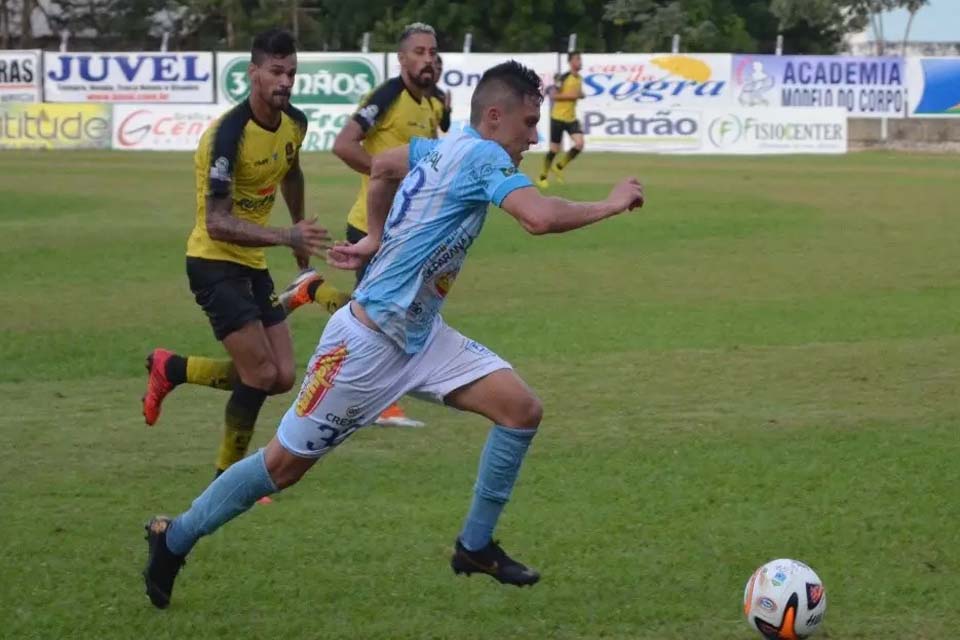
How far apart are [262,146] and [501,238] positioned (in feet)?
41.9

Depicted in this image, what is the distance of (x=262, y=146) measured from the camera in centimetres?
772

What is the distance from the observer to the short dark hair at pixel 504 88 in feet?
18.8

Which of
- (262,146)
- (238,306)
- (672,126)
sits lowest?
(672,126)

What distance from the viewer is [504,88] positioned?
5.73 m

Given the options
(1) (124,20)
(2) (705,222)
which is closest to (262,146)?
(2) (705,222)

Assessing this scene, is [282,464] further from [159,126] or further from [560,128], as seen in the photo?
[159,126]

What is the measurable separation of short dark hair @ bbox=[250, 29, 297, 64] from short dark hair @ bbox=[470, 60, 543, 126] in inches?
77.5

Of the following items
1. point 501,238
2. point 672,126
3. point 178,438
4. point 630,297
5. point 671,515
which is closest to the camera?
point 671,515

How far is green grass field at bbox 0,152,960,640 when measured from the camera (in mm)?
6094

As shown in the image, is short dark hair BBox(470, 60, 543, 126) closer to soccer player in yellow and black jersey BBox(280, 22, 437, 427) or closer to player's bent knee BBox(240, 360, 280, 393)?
player's bent knee BBox(240, 360, 280, 393)

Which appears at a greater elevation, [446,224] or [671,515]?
[446,224]

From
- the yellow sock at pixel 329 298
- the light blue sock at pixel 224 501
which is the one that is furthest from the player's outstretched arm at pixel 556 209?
the yellow sock at pixel 329 298

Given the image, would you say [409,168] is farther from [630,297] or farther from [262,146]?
[630,297]

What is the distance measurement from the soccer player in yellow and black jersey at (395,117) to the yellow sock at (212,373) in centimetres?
137
